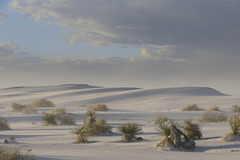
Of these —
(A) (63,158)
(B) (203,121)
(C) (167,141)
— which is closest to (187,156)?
(C) (167,141)

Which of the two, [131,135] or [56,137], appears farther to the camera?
[56,137]

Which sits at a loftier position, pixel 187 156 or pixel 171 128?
pixel 171 128

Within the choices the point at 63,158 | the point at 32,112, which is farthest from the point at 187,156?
the point at 32,112

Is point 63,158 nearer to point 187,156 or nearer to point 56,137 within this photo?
point 187,156

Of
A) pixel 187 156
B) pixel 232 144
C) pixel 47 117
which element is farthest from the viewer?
pixel 47 117

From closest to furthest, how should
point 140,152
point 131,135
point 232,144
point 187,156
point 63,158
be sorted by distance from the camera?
1. point 63,158
2. point 187,156
3. point 140,152
4. point 232,144
5. point 131,135

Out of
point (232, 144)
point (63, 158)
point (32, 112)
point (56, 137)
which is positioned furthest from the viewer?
point (32, 112)

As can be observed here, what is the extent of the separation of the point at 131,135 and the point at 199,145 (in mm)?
2576

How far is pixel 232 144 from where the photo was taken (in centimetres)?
1046

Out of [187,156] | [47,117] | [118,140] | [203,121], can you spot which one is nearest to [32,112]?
[47,117]

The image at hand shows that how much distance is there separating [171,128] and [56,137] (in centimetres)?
575

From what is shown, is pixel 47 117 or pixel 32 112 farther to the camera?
pixel 32 112

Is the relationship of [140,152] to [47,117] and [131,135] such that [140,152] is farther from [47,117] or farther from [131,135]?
[47,117]

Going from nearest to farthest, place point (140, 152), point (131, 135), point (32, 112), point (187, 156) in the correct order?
point (187, 156), point (140, 152), point (131, 135), point (32, 112)
